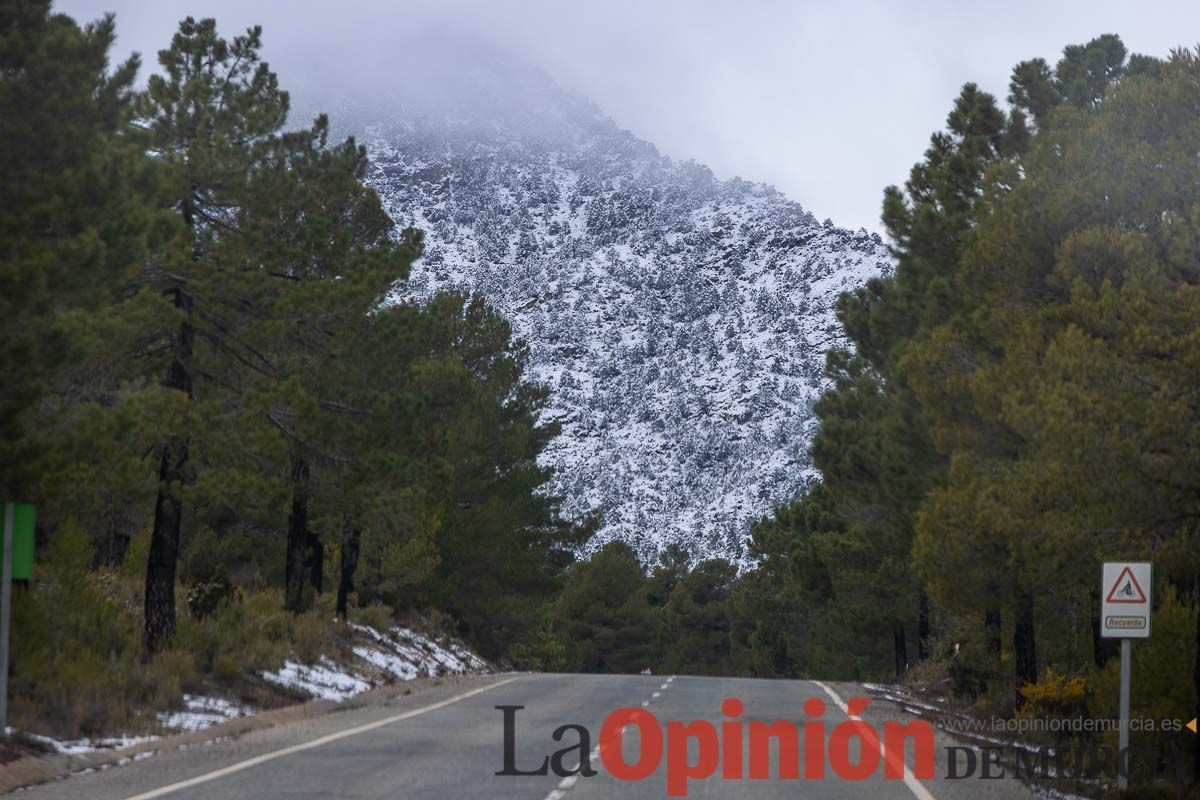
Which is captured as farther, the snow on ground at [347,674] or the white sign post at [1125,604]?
the snow on ground at [347,674]

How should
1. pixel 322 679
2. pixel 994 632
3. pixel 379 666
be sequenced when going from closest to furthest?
pixel 322 679, pixel 379 666, pixel 994 632

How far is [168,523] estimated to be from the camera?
24234 millimetres

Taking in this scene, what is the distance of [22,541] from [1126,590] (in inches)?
460

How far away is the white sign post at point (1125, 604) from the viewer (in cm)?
1546

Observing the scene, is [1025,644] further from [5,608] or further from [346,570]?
[5,608]

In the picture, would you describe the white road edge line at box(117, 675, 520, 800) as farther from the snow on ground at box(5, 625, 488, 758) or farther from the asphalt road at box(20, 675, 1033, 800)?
the snow on ground at box(5, 625, 488, 758)

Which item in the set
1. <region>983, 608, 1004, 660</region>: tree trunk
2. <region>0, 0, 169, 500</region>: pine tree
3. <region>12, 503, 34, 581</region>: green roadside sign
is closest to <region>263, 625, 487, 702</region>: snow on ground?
<region>12, 503, 34, 581</region>: green roadside sign

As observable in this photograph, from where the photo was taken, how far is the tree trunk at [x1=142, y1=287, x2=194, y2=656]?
936 inches

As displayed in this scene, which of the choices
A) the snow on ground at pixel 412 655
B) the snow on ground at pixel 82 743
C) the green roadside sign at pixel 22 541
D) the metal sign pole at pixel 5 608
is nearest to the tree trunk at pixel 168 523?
the snow on ground at pixel 82 743

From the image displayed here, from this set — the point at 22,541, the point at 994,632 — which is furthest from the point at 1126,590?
the point at 994,632

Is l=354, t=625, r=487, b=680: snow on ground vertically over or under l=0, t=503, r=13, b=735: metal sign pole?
under

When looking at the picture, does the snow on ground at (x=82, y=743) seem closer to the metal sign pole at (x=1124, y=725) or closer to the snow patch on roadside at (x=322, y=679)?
the snow patch on roadside at (x=322, y=679)

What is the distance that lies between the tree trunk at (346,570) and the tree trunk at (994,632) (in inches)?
581

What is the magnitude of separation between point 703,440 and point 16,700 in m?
173
